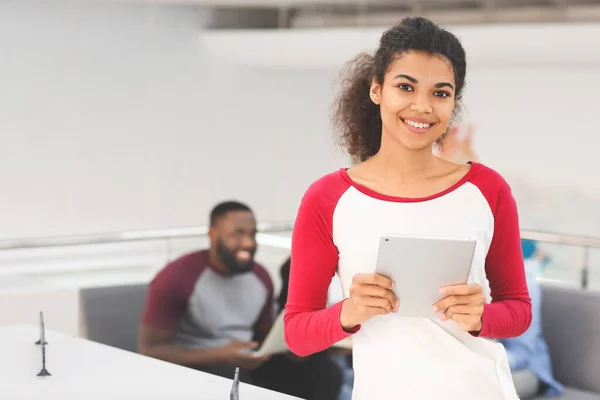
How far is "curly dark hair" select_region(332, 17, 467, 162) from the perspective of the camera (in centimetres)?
143

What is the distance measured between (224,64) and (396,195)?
Answer: 18.9 feet

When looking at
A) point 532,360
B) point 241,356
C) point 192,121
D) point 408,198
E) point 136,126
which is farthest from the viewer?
point 192,121

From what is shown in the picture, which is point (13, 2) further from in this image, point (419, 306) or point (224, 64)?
point (419, 306)

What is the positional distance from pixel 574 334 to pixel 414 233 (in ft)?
8.01

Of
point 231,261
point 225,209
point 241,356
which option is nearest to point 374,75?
point 241,356

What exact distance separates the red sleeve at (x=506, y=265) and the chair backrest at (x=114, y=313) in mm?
2136

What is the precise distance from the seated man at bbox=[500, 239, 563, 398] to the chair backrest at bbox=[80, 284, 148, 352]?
139cm

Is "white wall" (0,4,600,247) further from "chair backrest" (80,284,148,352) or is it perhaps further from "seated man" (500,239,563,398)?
"chair backrest" (80,284,148,352)

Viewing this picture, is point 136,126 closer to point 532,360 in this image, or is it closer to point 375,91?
point 532,360

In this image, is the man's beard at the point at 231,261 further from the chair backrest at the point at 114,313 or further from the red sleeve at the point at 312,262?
the red sleeve at the point at 312,262

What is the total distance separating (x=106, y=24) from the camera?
624cm

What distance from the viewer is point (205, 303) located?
11.7ft

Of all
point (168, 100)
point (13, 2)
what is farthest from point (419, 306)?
point (168, 100)

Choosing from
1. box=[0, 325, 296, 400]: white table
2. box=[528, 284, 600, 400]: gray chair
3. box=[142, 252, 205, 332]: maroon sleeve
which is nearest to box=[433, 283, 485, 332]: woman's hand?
box=[0, 325, 296, 400]: white table
